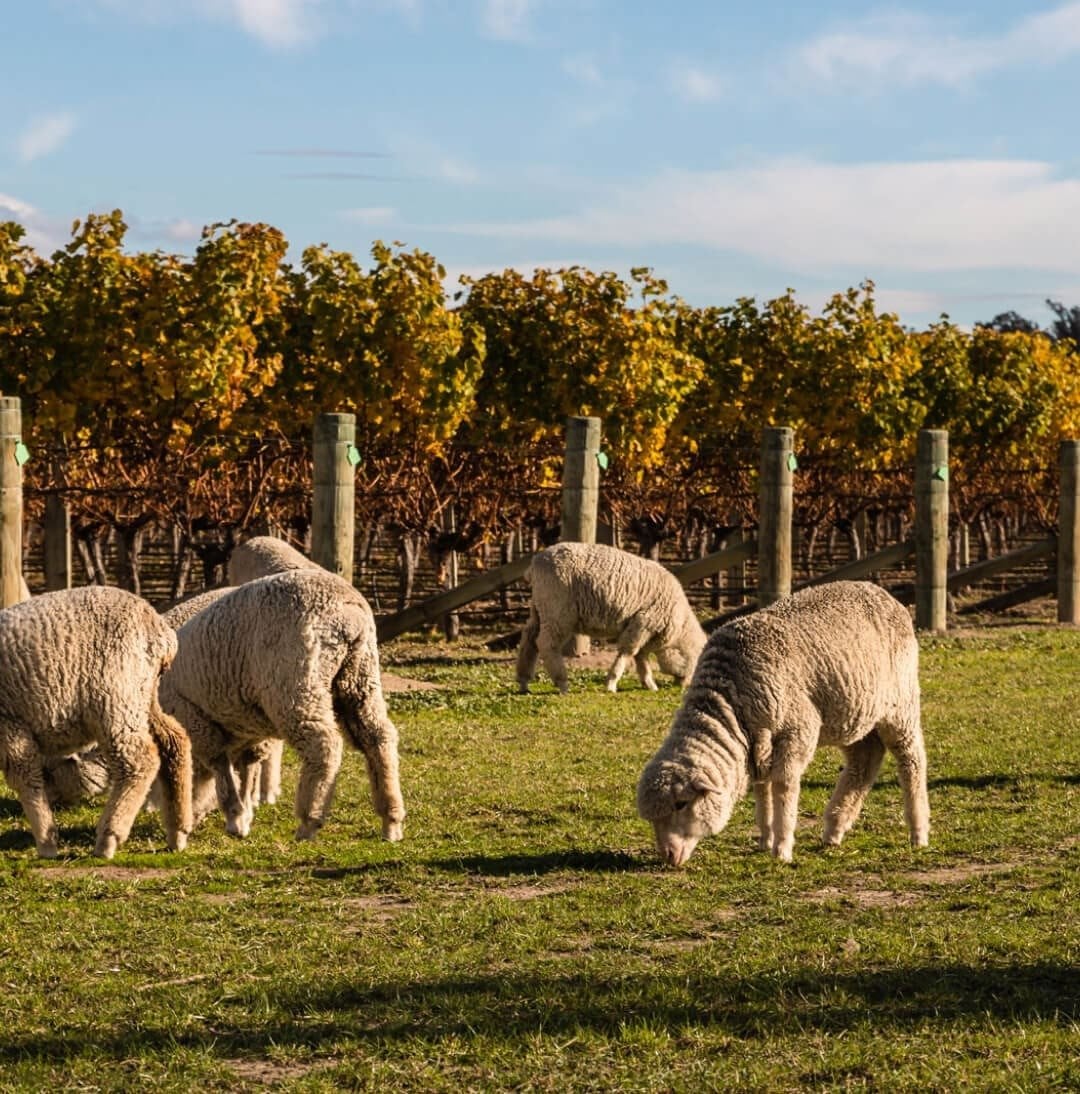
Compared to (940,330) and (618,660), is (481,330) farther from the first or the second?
(940,330)

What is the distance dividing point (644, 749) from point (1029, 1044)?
694 centimetres

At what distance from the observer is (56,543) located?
63.3ft

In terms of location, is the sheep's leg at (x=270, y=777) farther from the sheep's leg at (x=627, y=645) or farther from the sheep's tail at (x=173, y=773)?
the sheep's leg at (x=627, y=645)

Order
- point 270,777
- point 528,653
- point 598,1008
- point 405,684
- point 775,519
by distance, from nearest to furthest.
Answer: point 598,1008
point 270,777
point 405,684
point 528,653
point 775,519

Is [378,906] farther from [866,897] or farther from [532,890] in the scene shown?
[866,897]

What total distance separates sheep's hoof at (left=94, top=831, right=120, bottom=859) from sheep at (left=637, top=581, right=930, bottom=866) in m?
2.64

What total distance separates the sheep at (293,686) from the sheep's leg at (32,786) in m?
0.89

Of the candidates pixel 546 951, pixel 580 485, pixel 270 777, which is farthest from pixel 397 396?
pixel 546 951

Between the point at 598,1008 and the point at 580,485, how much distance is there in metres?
12.3

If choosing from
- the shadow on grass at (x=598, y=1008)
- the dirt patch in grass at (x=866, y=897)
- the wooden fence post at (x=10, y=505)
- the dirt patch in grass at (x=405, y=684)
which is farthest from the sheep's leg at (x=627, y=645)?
the shadow on grass at (x=598, y=1008)

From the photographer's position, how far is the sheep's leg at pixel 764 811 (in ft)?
28.8

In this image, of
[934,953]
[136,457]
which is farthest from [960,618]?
[934,953]

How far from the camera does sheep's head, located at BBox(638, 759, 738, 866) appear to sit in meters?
8.02

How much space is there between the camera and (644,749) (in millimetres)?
12375
